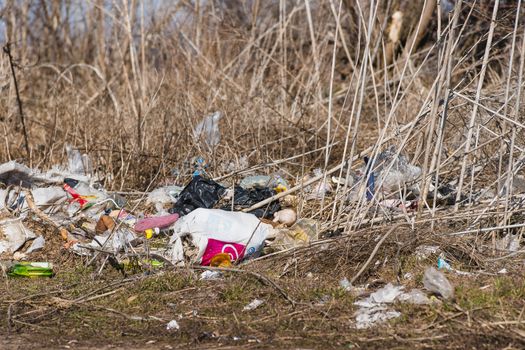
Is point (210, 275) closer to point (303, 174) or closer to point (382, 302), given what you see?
point (382, 302)

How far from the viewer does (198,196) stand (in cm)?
563

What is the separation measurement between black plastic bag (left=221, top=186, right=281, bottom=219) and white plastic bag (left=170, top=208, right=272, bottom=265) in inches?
22.0

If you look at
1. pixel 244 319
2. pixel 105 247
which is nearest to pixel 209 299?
pixel 244 319

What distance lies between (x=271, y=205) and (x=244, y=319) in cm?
195

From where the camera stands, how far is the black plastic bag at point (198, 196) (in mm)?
5586

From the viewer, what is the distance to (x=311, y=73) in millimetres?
7812

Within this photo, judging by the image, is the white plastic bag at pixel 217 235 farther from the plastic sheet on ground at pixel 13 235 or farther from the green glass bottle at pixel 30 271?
the plastic sheet on ground at pixel 13 235

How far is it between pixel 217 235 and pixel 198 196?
3.27 ft

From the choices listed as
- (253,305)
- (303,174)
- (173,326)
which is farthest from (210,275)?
(303,174)

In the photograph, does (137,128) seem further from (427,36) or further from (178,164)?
(427,36)

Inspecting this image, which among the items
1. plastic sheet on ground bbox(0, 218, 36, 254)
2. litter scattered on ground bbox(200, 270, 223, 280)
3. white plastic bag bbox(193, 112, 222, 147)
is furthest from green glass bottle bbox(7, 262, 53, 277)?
white plastic bag bbox(193, 112, 222, 147)

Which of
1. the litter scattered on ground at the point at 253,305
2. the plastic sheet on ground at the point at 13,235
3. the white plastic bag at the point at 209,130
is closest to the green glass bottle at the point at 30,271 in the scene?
the plastic sheet on ground at the point at 13,235

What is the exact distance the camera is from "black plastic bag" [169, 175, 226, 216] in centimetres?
559

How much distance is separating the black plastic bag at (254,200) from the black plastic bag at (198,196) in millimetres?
124
